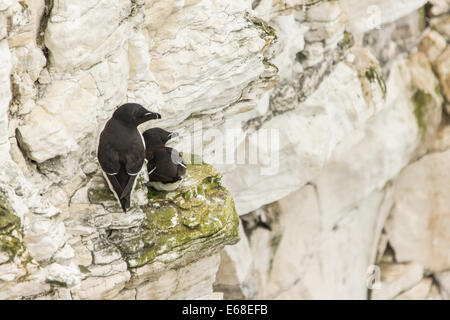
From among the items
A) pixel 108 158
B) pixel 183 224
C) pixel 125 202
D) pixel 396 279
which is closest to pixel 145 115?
pixel 108 158

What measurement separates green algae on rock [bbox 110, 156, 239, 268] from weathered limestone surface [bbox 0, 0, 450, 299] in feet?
0.08

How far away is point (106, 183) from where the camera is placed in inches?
369

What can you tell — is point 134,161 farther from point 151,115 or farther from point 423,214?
point 423,214

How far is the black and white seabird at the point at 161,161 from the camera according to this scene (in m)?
9.75

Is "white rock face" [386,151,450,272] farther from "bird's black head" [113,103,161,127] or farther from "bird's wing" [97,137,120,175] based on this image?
"bird's wing" [97,137,120,175]

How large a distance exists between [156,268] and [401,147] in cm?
962

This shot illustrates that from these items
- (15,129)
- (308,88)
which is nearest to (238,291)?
(308,88)

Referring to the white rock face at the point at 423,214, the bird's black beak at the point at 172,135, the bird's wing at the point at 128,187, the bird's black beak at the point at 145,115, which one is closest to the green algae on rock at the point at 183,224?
the bird's black beak at the point at 172,135

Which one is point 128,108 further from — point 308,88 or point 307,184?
point 307,184

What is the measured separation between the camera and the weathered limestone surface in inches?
332

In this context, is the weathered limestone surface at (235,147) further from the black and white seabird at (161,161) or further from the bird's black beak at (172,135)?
the bird's black beak at (172,135)

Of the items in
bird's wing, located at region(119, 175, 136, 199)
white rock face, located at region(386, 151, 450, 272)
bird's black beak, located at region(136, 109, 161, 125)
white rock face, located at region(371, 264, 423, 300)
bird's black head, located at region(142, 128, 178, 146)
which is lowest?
white rock face, located at region(371, 264, 423, 300)

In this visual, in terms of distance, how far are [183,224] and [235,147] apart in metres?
3.59

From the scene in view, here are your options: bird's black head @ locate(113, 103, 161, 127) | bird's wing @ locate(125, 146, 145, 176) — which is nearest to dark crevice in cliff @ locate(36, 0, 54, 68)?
bird's black head @ locate(113, 103, 161, 127)
